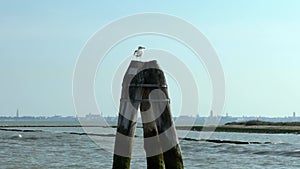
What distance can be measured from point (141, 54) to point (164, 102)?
4.29 feet

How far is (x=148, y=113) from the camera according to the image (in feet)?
47.0

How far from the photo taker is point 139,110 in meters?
14.4

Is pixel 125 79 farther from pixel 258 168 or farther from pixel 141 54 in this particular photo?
pixel 258 168

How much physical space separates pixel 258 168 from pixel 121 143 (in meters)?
26.4

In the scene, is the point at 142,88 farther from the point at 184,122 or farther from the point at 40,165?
the point at 40,165

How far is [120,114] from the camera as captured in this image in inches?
558

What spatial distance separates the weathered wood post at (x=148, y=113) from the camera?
14.2m

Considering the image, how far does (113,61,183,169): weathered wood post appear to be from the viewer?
1416 centimetres

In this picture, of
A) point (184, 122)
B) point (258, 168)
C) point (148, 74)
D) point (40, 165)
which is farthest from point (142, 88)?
point (258, 168)

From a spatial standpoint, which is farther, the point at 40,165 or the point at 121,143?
the point at 40,165

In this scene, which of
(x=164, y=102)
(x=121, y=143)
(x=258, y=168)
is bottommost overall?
(x=258, y=168)

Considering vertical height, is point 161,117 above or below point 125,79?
below

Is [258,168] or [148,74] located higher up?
[148,74]

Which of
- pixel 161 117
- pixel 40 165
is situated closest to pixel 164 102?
pixel 161 117
